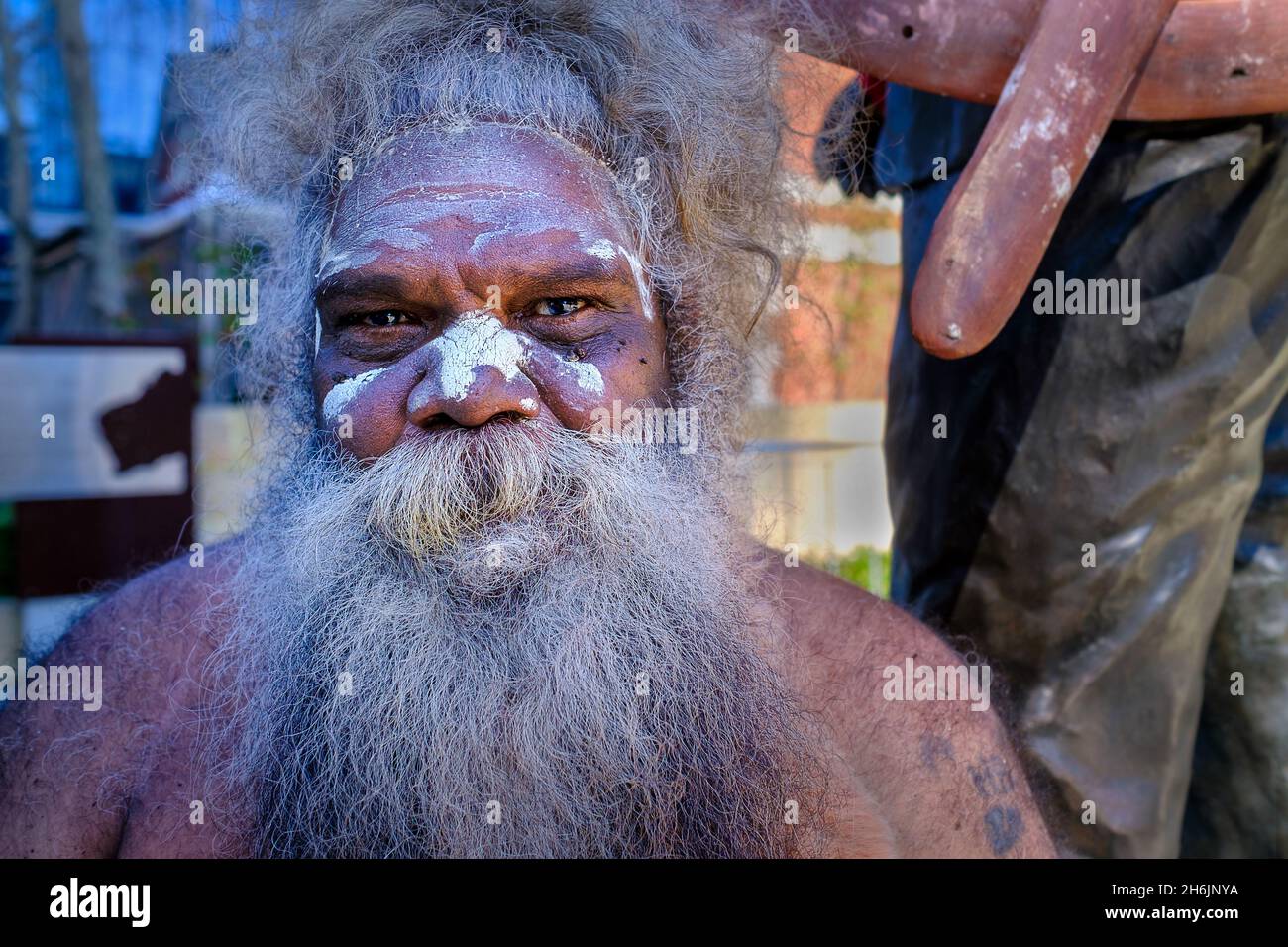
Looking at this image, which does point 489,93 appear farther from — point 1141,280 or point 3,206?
point 3,206

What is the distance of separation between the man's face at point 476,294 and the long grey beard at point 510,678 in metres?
0.07

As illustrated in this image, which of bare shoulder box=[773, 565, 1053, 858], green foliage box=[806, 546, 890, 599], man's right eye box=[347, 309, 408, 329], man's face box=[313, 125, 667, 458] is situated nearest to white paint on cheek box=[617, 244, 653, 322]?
man's face box=[313, 125, 667, 458]

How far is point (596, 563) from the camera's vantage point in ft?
5.23

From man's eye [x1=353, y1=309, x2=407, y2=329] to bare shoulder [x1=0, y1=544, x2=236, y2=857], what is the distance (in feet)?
1.95

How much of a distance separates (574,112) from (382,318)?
47 cm

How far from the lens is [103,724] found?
177cm

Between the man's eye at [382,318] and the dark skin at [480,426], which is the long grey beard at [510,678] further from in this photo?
the man's eye at [382,318]

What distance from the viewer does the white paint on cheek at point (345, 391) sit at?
5.48ft

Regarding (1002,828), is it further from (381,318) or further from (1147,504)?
(381,318)

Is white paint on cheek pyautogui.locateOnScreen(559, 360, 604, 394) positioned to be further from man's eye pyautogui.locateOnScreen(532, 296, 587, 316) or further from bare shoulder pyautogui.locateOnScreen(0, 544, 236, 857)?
bare shoulder pyautogui.locateOnScreen(0, 544, 236, 857)

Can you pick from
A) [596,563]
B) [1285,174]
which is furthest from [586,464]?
[1285,174]

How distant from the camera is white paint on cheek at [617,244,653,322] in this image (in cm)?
174

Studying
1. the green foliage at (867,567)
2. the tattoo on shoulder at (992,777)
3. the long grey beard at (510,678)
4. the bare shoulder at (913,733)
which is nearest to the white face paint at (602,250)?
the long grey beard at (510,678)

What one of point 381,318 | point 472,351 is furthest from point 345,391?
point 472,351
